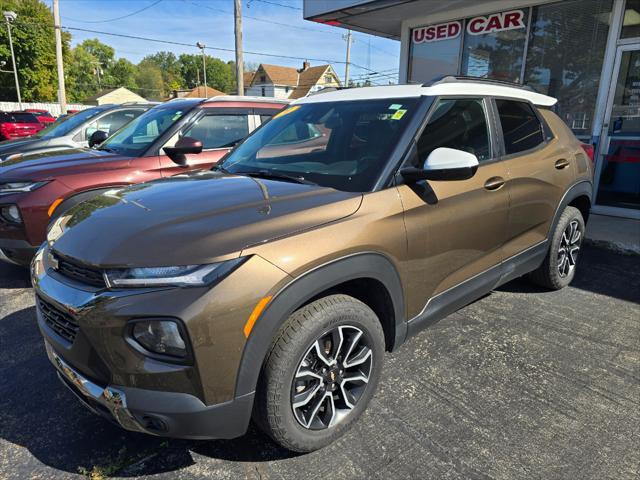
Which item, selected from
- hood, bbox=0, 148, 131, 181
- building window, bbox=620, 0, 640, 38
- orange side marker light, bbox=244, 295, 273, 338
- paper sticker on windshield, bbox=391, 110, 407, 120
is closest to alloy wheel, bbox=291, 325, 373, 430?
orange side marker light, bbox=244, 295, 273, 338

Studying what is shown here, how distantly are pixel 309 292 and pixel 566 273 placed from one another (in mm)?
3301

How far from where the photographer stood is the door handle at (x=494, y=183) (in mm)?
2909

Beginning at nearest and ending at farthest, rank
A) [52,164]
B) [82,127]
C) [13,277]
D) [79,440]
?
1. [79,440]
2. [52,164]
3. [13,277]
4. [82,127]

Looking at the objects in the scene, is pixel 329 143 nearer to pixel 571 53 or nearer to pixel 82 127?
pixel 571 53

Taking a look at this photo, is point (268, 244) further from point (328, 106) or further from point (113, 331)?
point (328, 106)

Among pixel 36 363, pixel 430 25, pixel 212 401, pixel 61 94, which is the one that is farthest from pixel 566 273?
pixel 61 94

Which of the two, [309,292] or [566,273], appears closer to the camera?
[309,292]

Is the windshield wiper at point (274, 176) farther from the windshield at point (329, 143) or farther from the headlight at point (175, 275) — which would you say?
the headlight at point (175, 275)

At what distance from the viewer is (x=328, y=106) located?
314 cm

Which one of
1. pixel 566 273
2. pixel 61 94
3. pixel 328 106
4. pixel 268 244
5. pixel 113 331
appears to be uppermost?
pixel 61 94

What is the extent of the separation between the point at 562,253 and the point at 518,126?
1.40m

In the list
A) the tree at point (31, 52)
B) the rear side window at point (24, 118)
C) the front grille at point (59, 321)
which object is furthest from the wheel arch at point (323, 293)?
the tree at point (31, 52)

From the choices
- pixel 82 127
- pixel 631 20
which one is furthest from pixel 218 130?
pixel 631 20

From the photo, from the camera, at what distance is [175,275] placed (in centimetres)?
172
